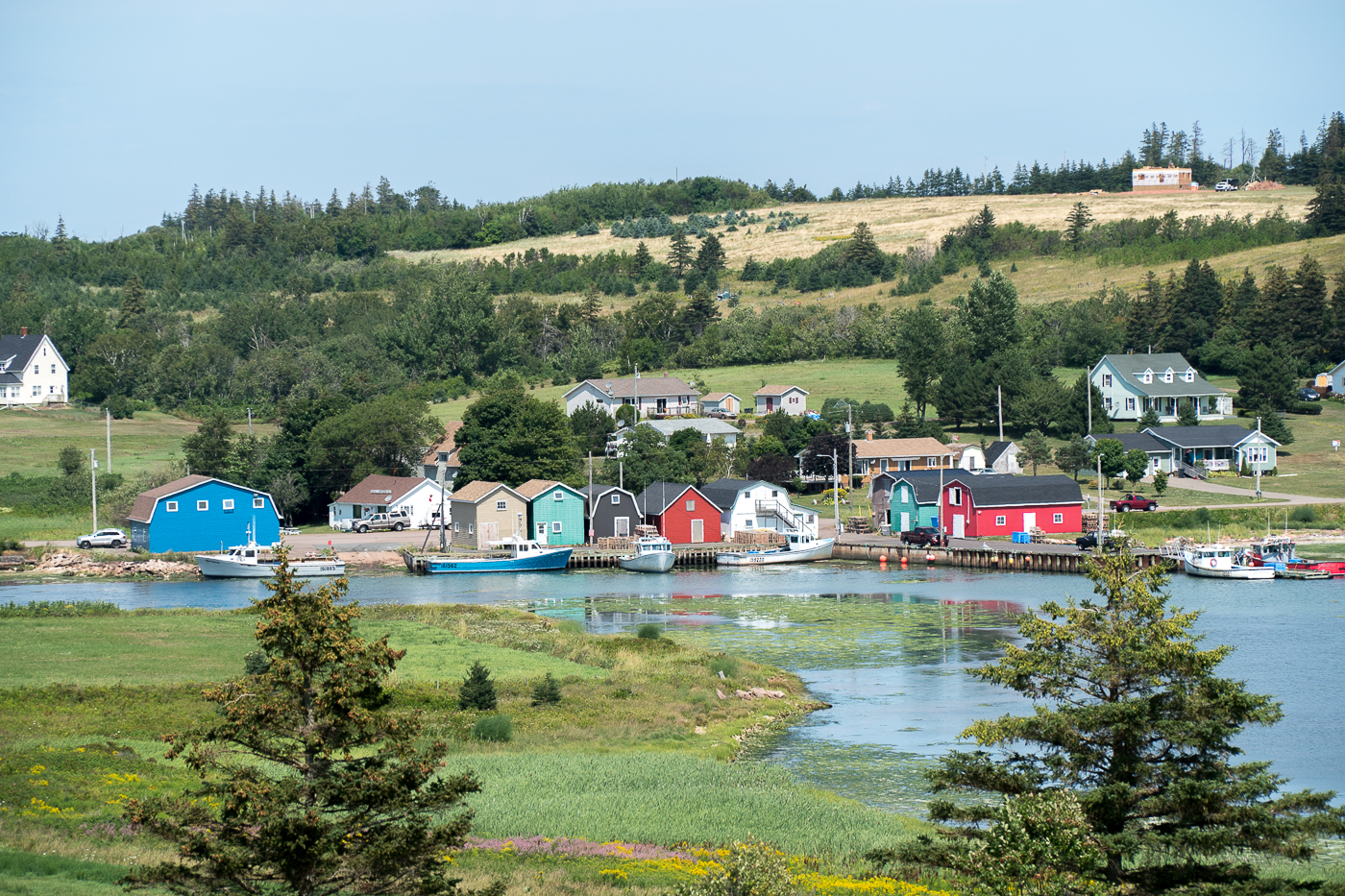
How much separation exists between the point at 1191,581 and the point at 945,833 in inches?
1875

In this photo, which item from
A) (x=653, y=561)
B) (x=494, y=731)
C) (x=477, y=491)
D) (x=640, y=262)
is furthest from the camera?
(x=640, y=262)

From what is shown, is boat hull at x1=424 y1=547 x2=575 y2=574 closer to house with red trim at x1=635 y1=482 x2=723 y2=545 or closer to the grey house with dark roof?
house with red trim at x1=635 y1=482 x2=723 y2=545

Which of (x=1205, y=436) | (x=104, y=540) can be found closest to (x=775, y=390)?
(x=1205, y=436)

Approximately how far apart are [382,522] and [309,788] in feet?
234

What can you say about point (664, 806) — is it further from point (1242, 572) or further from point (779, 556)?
point (779, 556)

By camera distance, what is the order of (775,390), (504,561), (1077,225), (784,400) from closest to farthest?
(504,561)
(784,400)
(775,390)
(1077,225)

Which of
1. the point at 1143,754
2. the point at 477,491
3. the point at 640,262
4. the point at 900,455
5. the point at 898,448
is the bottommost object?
the point at 1143,754

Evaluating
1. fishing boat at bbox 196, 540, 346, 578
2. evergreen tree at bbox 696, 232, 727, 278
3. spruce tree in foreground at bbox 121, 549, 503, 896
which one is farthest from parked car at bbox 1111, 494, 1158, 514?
evergreen tree at bbox 696, 232, 727, 278

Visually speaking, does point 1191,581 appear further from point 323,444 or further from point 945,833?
point 323,444

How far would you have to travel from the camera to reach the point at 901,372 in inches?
4001

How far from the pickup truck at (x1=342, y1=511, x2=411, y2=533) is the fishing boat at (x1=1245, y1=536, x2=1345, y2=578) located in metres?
49.0

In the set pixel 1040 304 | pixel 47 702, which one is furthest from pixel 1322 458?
pixel 47 702

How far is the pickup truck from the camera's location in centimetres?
8012

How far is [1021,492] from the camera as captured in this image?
234ft
